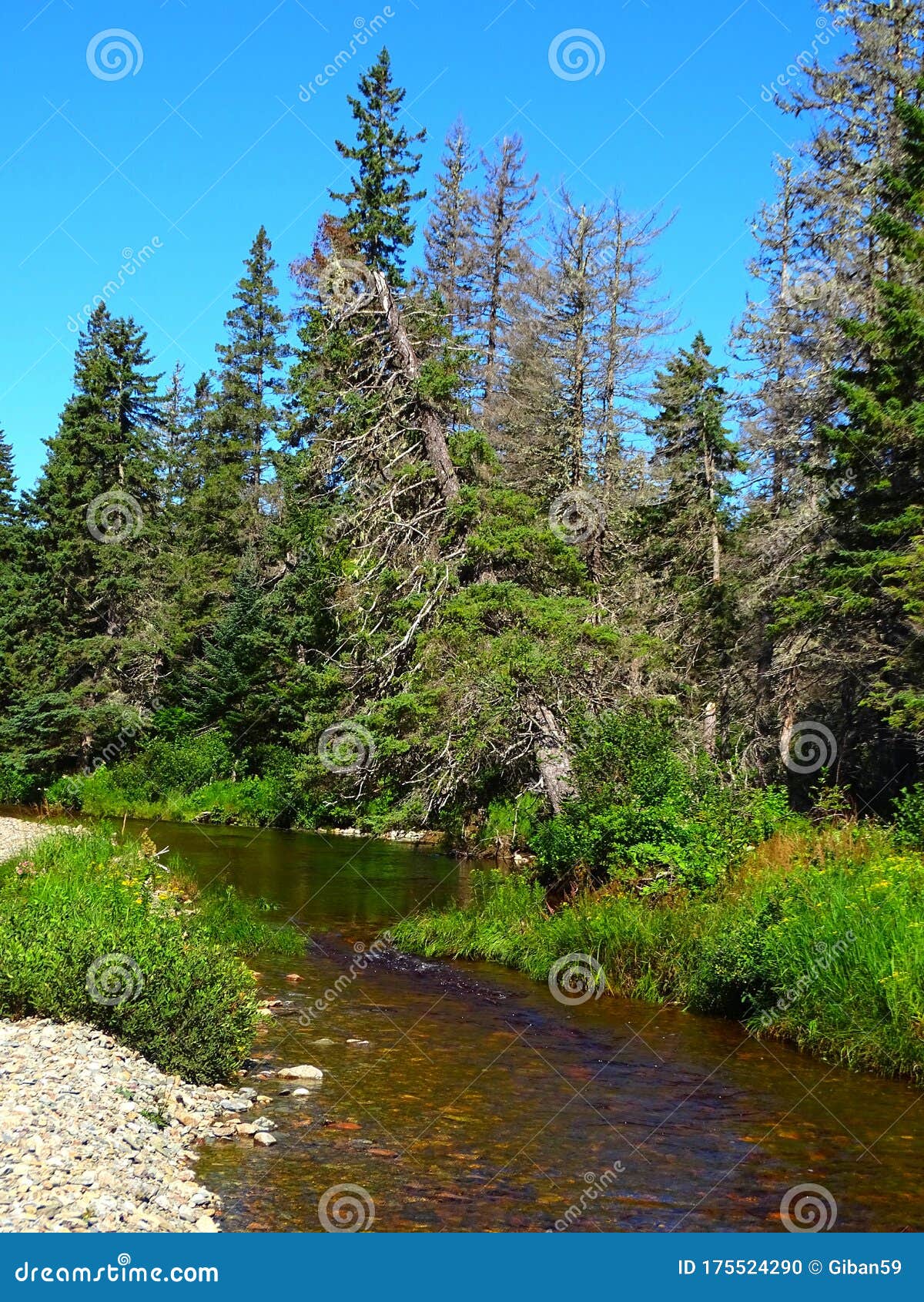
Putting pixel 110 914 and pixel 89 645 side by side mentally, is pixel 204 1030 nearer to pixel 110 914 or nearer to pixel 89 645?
pixel 110 914

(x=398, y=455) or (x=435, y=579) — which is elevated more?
(x=398, y=455)

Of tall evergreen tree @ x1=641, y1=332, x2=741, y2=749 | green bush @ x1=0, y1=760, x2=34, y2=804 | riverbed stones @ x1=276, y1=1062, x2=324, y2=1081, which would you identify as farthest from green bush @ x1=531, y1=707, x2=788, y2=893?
green bush @ x1=0, y1=760, x2=34, y2=804

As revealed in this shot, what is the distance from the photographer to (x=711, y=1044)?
964 cm

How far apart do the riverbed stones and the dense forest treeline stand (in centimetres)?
528

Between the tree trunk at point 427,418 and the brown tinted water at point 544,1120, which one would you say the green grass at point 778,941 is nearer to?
the brown tinted water at point 544,1120

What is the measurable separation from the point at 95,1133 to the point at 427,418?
1723cm

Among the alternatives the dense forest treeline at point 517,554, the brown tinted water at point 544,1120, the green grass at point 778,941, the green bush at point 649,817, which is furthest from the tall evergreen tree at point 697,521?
the brown tinted water at point 544,1120

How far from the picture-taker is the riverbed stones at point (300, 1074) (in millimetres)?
8250

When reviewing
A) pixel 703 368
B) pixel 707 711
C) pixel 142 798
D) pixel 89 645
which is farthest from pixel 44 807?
pixel 703 368

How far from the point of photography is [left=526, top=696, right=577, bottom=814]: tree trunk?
16.6 m

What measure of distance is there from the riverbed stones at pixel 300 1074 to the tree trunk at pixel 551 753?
26.1ft

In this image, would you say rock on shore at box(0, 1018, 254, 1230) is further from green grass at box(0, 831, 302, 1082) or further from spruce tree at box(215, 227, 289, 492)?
spruce tree at box(215, 227, 289, 492)

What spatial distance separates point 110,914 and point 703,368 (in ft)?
72.9

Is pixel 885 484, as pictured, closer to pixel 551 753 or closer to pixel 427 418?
pixel 551 753
